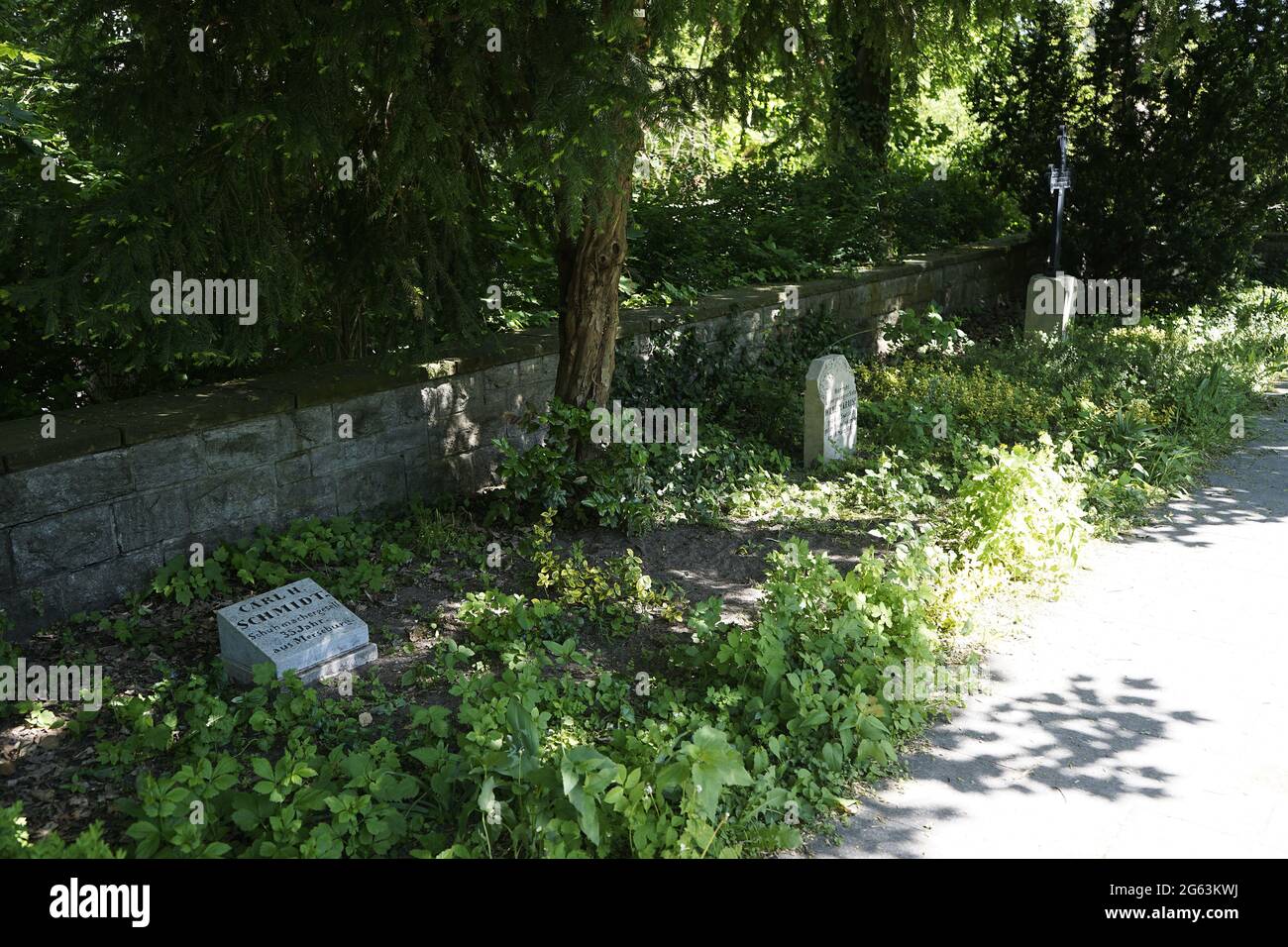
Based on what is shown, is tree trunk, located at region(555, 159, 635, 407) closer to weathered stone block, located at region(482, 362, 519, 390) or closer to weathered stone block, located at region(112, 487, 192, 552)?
weathered stone block, located at region(482, 362, 519, 390)

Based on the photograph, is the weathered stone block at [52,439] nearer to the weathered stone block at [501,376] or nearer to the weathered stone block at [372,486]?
the weathered stone block at [372,486]

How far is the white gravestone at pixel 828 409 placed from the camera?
727 centimetres

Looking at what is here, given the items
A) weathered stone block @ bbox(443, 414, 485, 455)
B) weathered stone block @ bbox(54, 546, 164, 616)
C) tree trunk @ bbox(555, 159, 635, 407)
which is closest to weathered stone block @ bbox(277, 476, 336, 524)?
weathered stone block @ bbox(54, 546, 164, 616)

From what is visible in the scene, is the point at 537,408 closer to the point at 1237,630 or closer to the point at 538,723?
the point at 538,723

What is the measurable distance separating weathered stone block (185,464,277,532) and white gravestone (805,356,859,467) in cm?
359

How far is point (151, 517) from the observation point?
202 inches

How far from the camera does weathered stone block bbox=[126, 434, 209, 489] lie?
5066 mm

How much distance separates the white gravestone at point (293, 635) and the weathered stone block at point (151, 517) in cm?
87

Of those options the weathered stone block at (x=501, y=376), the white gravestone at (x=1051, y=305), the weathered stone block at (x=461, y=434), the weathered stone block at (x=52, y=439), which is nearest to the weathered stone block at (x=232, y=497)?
the weathered stone block at (x=52, y=439)

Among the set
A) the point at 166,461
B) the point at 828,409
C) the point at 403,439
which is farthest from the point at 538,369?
the point at 166,461

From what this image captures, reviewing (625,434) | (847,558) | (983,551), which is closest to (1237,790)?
(983,551)

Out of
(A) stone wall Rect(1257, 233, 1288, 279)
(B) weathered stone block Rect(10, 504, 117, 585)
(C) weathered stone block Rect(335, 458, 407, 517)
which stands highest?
(A) stone wall Rect(1257, 233, 1288, 279)

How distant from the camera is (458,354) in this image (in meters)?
6.52

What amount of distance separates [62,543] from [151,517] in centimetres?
42
